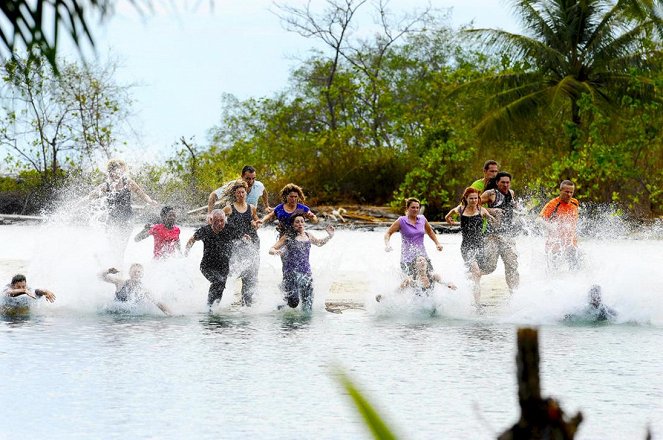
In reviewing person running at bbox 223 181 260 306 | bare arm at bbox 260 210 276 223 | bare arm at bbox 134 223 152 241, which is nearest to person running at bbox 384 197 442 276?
bare arm at bbox 260 210 276 223

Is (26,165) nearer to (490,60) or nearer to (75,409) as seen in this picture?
(490,60)

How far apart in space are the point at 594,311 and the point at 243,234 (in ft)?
13.2

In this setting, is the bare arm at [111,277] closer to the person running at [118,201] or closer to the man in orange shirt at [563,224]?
the person running at [118,201]

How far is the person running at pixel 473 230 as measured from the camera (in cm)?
1432

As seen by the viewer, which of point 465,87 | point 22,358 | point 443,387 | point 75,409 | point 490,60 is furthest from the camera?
point 490,60

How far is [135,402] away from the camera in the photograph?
9.02 m

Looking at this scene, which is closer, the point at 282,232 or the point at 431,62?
the point at 282,232

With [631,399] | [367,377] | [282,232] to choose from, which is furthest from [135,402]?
[282,232]

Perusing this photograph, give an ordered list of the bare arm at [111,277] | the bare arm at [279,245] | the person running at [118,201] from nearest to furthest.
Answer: the bare arm at [111,277] → the bare arm at [279,245] → the person running at [118,201]

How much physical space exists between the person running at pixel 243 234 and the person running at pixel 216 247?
0.36 ft

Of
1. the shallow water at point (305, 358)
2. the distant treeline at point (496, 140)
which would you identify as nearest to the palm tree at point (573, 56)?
the distant treeline at point (496, 140)

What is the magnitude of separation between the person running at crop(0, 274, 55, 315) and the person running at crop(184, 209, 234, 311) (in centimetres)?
175

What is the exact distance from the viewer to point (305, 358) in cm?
1100

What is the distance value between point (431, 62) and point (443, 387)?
4933 centimetres
